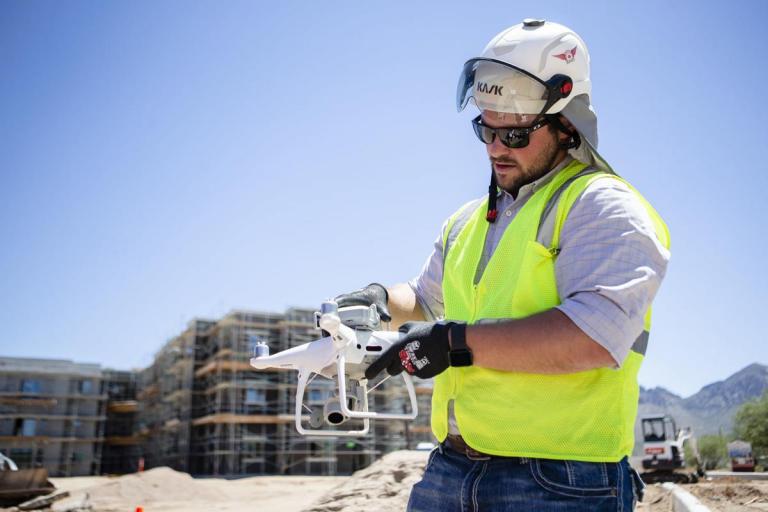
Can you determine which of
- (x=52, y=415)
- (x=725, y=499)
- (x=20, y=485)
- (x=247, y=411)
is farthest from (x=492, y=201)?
Result: (x=52, y=415)

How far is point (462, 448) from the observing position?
1.83m

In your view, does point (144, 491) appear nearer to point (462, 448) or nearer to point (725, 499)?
point (725, 499)

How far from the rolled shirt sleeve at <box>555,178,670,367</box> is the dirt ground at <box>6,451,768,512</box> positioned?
7.02 metres

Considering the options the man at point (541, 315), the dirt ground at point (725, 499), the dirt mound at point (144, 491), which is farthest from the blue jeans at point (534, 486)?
the dirt mound at point (144, 491)

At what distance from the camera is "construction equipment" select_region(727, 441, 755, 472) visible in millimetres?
32344

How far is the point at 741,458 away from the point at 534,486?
36.8 metres

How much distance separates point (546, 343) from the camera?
1.58 meters

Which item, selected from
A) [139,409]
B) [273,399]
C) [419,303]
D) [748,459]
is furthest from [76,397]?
[419,303]

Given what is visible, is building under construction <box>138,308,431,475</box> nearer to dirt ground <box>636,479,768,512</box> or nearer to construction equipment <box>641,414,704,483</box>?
construction equipment <box>641,414,704,483</box>

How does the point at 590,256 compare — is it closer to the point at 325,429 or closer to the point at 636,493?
the point at 636,493

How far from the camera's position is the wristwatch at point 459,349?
66.2 inches

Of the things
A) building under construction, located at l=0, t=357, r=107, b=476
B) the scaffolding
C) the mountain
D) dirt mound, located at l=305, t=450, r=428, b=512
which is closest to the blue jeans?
dirt mound, located at l=305, t=450, r=428, b=512

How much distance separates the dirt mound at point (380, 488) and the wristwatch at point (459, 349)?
24.6 ft

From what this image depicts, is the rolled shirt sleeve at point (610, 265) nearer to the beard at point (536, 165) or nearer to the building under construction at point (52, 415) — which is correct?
the beard at point (536, 165)
